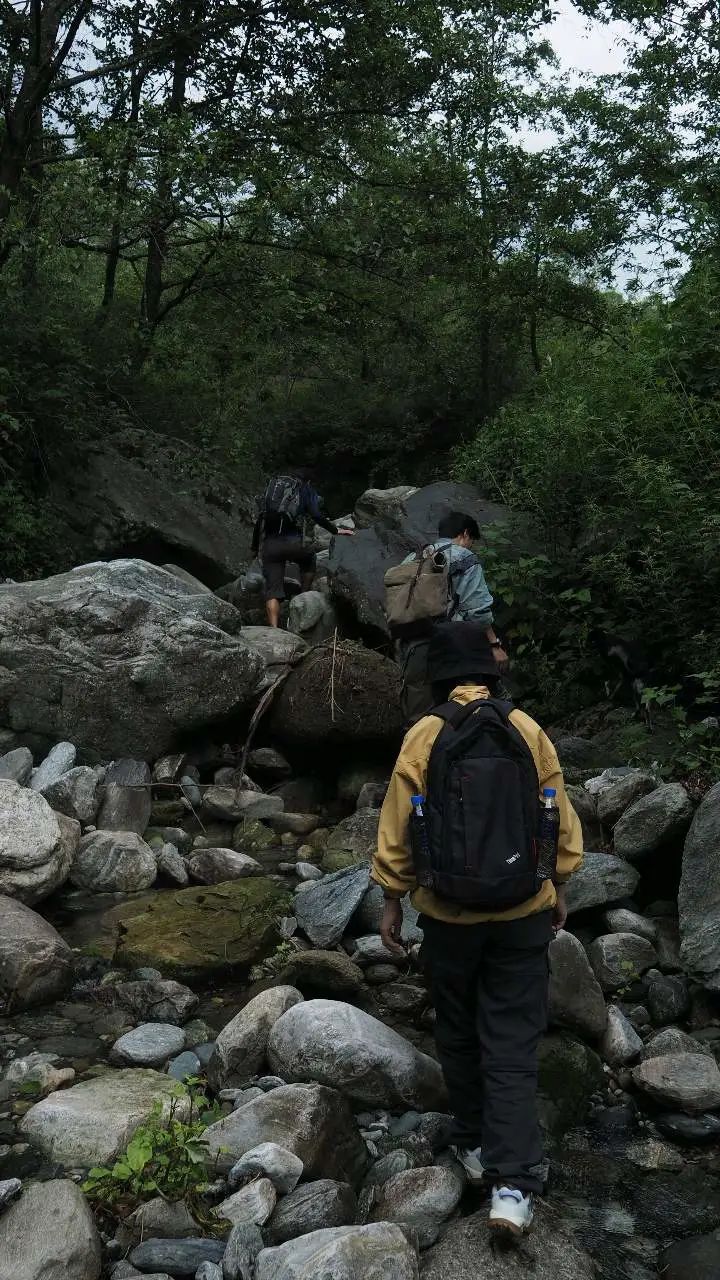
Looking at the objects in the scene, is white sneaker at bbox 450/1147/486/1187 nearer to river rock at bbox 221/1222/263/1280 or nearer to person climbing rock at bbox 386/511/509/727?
river rock at bbox 221/1222/263/1280

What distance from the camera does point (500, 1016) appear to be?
3.05m

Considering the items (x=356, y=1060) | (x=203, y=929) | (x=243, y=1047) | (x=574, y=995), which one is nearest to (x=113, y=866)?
(x=203, y=929)

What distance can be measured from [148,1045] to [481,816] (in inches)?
85.4

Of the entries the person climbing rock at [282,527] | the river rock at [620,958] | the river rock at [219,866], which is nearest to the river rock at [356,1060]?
the river rock at [620,958]

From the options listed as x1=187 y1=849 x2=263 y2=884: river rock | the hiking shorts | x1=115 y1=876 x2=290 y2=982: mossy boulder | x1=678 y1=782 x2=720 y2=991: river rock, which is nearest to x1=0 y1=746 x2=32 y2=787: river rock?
x1=187 y1=849 x2=263 y2=884: river rock

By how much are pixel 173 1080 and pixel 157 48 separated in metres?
11.8

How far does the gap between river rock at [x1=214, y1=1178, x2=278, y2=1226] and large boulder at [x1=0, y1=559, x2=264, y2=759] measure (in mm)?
5029

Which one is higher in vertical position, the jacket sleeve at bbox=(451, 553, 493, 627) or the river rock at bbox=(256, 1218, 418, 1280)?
the jacket sleeve at bbox=(451, 553, 493, 627)

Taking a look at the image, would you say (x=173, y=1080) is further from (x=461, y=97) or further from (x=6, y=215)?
(x=461, y=97)

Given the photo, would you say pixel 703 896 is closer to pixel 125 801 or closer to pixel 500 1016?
pixel 500 1016

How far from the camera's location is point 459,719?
3.00 metres

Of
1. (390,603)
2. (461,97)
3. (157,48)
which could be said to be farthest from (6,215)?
(390,603)

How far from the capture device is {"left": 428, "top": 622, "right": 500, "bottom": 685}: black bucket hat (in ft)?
10.5

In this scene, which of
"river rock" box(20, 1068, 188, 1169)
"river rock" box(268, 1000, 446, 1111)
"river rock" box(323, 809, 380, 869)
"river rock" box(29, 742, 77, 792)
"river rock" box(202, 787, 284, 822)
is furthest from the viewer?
"river rock" box(202, 787, 284, 822)
